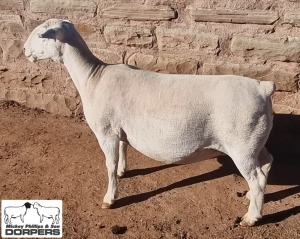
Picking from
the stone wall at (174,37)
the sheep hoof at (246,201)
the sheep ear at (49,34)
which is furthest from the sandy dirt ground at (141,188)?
the sheep ear at (49,34)

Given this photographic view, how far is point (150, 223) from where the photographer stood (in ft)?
13.5

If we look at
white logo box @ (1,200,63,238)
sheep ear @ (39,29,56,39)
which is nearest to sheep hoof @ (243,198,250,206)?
white logo box @ (1,200,63,238)

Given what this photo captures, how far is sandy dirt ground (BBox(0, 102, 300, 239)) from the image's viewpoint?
4.05 m

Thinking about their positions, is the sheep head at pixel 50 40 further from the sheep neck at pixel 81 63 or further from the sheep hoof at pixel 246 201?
the sheep hoof at pixel 246 201

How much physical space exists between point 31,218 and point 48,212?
150mm

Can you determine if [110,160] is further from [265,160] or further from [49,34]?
[265,160]

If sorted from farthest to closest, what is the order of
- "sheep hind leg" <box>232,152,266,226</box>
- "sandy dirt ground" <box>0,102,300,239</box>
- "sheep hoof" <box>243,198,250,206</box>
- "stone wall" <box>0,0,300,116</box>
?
"stone wall" <box>0,0,300,116</box>, "sheep hoof" <box>243,198,250,206</box>, "sandy dirt ground" <box>0,102,300,239</box>, "sheep hind leg" <box>232,152,266,226</box>

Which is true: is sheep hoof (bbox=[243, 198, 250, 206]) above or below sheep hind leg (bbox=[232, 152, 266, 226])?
below

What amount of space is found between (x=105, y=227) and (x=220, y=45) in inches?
86.7

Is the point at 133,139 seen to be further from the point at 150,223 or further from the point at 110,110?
the point at 150,223

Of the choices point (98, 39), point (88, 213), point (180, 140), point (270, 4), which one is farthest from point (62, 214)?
point (270, 4)

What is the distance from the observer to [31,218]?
4055 mm

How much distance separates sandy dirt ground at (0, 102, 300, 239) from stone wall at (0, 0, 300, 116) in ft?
1.90

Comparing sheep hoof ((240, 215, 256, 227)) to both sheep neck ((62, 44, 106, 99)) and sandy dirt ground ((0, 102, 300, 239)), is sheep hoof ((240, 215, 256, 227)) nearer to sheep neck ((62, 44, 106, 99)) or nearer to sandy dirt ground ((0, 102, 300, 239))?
sandy dirt ground ((0, 102, 300, 239))
